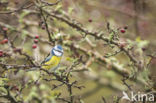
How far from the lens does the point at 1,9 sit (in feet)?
13.0

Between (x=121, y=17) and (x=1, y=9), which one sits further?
(x=121, y=17)

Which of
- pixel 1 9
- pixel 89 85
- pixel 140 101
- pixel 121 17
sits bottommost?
pixel 89 85

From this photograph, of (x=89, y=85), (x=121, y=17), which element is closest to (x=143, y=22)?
(x=121, y=17)

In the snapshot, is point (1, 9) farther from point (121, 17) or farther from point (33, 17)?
point (121, 17)

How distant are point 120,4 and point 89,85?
2.38 m

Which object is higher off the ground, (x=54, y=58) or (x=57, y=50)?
(x=57, y=50)

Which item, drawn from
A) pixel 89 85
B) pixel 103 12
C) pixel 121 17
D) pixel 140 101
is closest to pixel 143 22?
pixel 121 17

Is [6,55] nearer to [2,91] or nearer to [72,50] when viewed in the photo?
[2,91]

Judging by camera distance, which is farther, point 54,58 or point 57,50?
point 54,58

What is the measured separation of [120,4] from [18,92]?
462cm

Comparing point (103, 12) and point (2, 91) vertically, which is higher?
point (103, 12)

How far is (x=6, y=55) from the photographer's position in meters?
2.43

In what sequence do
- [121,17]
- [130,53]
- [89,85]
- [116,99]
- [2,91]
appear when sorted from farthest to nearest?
[89,85] < [121,17] < [130,53] < [2,91] < [116,99]

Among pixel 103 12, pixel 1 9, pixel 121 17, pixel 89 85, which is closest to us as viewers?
pixel 1 9
